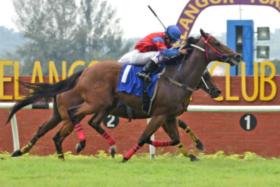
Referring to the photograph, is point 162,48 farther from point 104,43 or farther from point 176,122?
point 104,43

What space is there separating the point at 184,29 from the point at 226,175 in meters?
10.9

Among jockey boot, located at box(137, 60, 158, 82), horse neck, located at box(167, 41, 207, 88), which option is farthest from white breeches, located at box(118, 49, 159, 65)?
horse neck, located at box(167, 41, 207, 88)

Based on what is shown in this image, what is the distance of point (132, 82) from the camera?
9.73m

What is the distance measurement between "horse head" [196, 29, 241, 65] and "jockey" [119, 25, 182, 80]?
1.13 ft

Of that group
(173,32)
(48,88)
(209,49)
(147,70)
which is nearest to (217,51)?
(209,49)

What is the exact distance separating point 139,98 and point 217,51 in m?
1.05

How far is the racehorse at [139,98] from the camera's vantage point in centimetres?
956

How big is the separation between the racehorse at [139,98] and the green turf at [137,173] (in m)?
0.54

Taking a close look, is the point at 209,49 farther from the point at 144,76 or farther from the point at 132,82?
the point at 132,82


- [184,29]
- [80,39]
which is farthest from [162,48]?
[80,39]

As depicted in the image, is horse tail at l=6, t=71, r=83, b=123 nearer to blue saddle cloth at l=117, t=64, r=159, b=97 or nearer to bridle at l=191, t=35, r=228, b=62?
blue saddle cloth at l=117, t=64, r=159, b=97

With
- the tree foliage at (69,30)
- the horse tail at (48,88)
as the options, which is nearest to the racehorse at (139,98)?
the horse tail at (48,88)

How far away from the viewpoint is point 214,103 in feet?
49.3

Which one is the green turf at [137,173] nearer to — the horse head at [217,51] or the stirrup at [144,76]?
the stirrup at [144,76]
